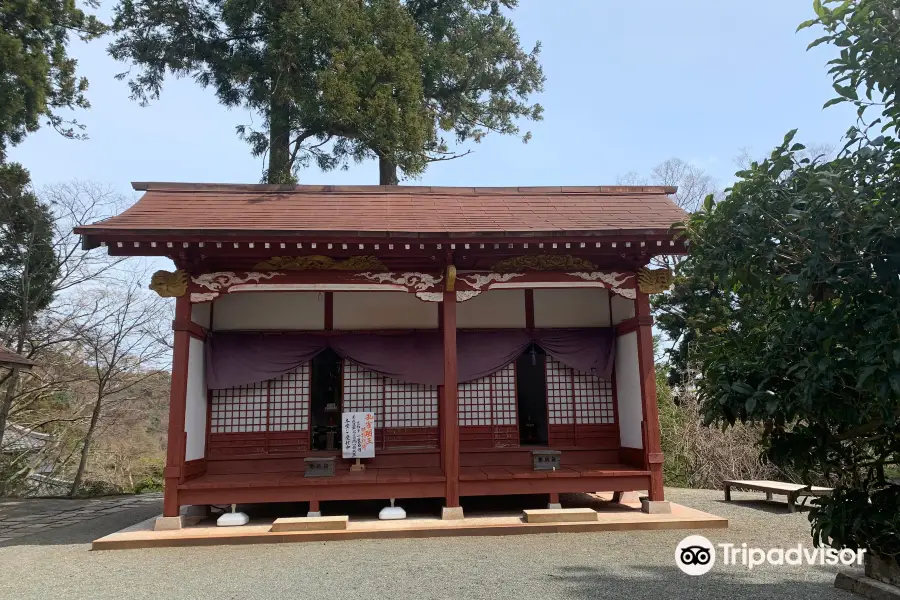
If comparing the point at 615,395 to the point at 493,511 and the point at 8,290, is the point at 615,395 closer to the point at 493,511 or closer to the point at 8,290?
the point at 493,511

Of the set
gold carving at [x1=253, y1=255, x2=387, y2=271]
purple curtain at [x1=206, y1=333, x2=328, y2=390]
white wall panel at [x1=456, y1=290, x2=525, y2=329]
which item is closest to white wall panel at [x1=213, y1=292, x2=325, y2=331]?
purple curtain at [x1=206, y1=333, x2=328, y2=390]

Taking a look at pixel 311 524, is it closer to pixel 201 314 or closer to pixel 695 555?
pixel 201 314

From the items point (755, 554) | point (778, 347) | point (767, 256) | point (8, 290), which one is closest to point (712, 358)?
point (778, 347)

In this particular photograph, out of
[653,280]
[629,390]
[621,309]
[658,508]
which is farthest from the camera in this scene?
[621,309]

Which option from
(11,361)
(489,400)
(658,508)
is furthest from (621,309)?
(11,361)

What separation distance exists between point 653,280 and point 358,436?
159 inches

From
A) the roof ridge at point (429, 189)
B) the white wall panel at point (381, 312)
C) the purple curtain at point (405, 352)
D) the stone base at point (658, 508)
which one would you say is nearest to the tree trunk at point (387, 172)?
the roof ridge at point (429, 189)

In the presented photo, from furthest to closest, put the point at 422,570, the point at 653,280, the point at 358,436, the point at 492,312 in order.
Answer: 1. the point at 492,312
2. the point at 358,436
3. the point at 653,280
4. the point at 422,570

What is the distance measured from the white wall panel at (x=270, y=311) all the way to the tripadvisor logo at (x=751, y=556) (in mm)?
5007

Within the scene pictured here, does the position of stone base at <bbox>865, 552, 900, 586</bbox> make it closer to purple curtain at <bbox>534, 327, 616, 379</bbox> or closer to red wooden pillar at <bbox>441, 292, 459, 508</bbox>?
red wooden pillar at <bbox>441, 292, 459, 508</bbox>

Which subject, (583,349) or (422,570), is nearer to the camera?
(422,570)

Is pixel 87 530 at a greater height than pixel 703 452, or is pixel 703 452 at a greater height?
pixel 703 452

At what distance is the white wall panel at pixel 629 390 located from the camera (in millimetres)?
7184

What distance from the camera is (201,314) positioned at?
24.7 feet
